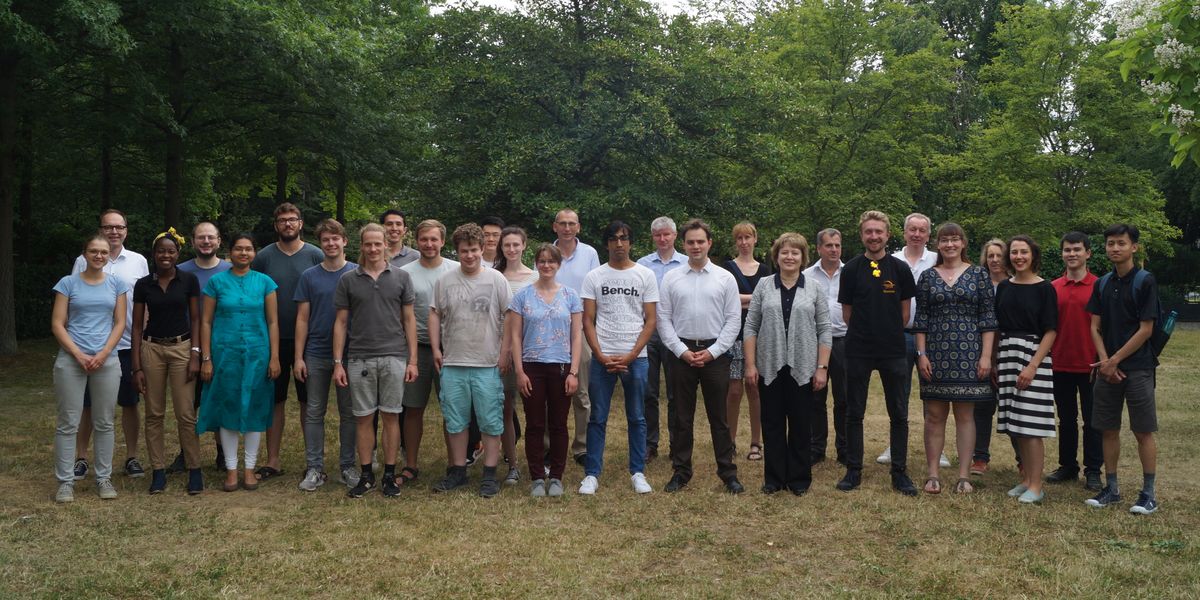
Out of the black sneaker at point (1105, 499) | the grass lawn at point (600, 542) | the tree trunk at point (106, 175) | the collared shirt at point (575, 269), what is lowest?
the grass lawn at point (600, 542)

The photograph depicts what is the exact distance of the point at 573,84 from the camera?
1149 cm

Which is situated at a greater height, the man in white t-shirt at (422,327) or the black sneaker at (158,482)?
the man in white t-shirt at (422,327)

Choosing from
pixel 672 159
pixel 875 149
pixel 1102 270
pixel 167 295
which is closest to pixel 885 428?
pixel 672 159

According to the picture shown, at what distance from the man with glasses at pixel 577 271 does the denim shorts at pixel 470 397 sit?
93cm

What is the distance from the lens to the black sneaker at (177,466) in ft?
21.8

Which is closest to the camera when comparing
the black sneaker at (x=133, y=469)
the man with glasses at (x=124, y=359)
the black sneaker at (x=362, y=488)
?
the black sneaker at (x=362, y=488)

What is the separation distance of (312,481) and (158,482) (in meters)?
1.02

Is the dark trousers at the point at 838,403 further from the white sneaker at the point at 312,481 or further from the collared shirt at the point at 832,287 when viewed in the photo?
the white sneaker at the point at 312,481

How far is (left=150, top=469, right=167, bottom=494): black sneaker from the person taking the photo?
19.7 feet

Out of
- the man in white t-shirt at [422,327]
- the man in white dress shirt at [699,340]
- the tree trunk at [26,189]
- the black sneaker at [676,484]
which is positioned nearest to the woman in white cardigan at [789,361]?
the man in white dress shirt at [699,340]

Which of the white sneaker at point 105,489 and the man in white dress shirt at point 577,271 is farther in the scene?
the man in white dress shirt at point 577,271

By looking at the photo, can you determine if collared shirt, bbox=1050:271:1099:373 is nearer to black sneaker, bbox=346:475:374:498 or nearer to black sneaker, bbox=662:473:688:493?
black sneaker, bbox=662:473:688:493

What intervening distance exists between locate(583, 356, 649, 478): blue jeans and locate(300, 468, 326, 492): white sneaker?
6.14ft

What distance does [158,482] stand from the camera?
6.02 meters
